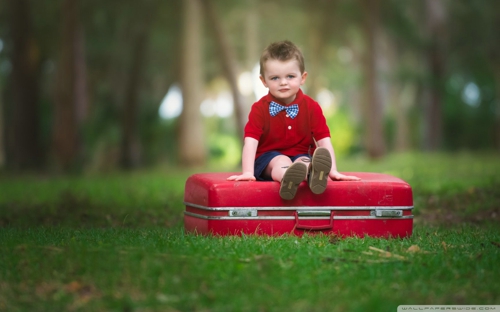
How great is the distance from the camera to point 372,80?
2539cm

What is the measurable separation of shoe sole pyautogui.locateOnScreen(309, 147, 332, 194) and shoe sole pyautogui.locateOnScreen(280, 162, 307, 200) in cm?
11

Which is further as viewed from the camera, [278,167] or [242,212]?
[278,167]

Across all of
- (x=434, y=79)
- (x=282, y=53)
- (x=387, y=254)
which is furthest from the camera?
(x=434, y=79)

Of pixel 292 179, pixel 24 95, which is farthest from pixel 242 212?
pixel 24 95

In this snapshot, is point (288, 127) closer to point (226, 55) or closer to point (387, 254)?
point (387, 254)

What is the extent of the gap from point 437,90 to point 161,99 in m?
11.8

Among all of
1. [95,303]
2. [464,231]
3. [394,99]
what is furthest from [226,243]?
[394,99]

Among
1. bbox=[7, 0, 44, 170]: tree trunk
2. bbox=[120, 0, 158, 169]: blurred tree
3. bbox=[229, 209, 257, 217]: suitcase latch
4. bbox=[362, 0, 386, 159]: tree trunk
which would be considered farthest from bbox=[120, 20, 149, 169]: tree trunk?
bbox=[229, 209, 257, 217]: suitcase latch

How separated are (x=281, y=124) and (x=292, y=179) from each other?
979 mm

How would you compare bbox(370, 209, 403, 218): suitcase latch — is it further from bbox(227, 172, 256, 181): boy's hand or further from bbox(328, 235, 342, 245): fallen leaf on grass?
bbox(227, 172, 256, 181): boy's hand

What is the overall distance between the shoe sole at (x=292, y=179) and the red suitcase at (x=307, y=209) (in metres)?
0.12

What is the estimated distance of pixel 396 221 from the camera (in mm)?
6285

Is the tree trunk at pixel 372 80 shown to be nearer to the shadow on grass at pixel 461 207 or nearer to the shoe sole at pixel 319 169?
the shadow on grass at pixel 461 207

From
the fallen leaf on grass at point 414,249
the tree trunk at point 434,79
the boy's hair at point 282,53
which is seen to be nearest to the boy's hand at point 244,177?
the boy's hair at point 282,53
